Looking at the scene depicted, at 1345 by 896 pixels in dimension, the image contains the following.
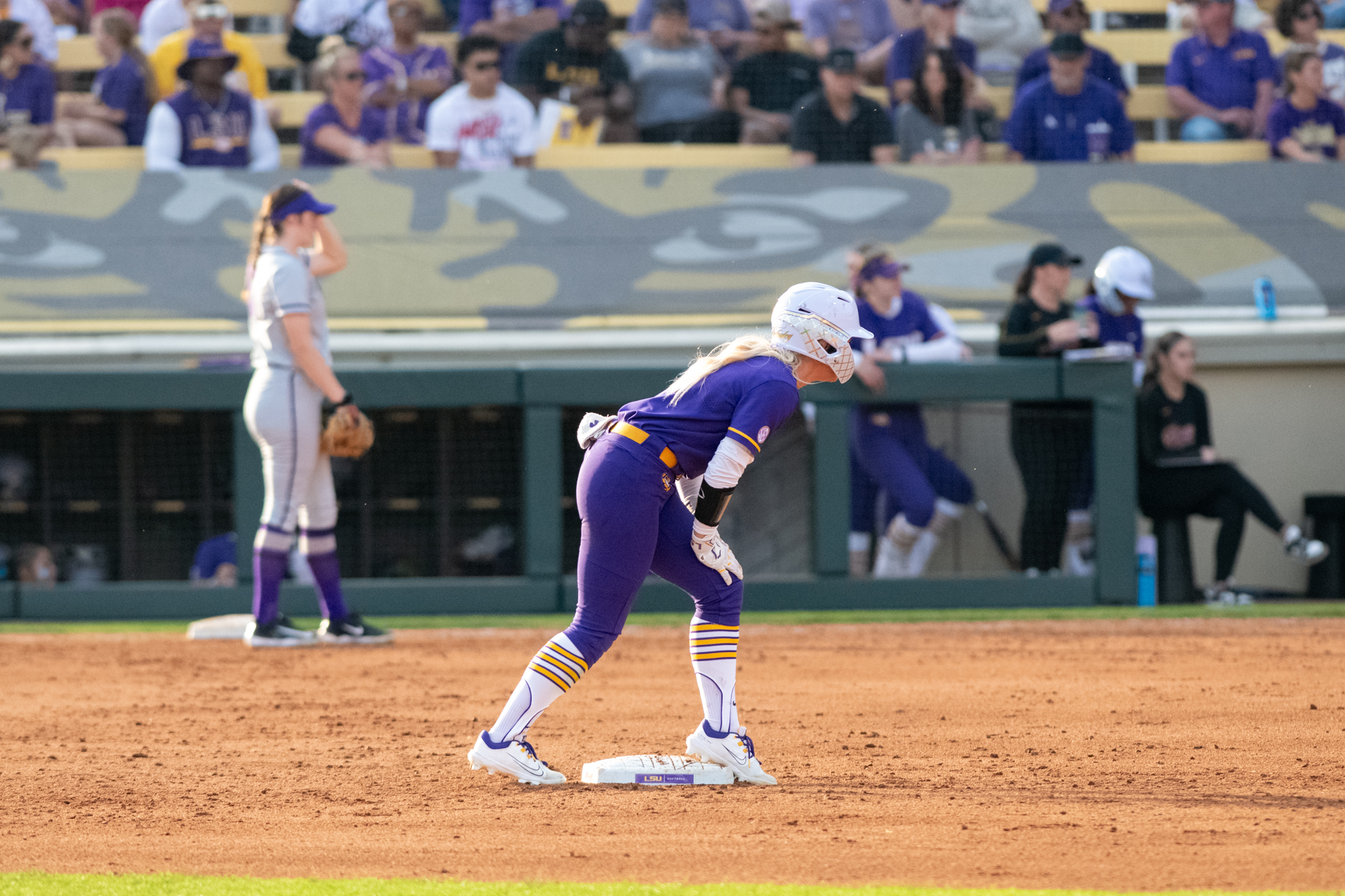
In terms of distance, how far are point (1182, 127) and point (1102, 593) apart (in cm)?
481

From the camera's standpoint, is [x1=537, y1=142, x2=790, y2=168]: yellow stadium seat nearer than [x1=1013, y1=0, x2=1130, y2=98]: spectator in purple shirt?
Yes

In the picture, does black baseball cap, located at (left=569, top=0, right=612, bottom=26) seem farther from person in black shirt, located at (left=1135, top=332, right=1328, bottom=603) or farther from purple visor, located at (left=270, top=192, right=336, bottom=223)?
person in black shirt, located at (left=1135, top=332, right=1328, bottom=603)

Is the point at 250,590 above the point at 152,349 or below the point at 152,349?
below

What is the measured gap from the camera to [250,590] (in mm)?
9320

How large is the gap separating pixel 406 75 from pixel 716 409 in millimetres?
8404

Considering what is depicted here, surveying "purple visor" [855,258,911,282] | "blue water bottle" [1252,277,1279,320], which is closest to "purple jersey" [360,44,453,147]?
"purple visor" [855,258,911,282]

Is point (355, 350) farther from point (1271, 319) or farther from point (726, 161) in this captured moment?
point (1271, 319)

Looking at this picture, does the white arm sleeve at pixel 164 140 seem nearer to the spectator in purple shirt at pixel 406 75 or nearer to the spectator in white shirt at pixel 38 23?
the spectator in purple shirt at pixel 406 75

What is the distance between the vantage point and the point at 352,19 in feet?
40.0

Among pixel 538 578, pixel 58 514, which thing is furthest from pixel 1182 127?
pixel 58 514

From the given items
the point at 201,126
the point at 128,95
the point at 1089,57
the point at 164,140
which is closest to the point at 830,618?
the point at 1089,57

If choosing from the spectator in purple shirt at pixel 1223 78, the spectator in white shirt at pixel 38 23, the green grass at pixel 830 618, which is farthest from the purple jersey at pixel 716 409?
the spectator in white shirt at pixel 38 23

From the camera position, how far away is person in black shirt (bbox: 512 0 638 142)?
11.8 meters

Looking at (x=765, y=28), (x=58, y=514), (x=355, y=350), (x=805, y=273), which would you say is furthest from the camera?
(x=765, y=28)
